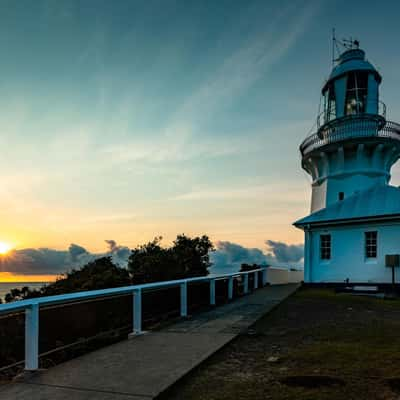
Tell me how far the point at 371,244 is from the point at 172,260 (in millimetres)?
9624

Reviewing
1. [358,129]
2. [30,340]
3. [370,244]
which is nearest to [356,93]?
[358,129]

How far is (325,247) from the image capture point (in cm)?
1927

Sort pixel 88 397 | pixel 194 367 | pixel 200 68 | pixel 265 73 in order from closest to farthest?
pixel 88 397, pixel 194 367, pixel 200 68, pixel 265 73

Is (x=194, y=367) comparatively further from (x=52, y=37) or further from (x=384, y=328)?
(x=52, y=37)

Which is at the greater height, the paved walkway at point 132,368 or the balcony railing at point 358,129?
the balcony railing at point 358,129

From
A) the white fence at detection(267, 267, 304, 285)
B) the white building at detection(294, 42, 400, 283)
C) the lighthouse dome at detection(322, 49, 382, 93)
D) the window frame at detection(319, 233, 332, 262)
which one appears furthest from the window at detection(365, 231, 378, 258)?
the lighthouse dome at detection(322, 49, 382, 93)

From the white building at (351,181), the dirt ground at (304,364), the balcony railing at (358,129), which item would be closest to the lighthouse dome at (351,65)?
the white building at (351,181)

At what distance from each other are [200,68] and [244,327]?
834 cm

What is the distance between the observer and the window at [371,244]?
17.6 m

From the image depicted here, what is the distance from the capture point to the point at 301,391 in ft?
12.3

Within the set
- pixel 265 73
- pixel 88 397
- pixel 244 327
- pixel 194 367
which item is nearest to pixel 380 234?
pixel 265 73

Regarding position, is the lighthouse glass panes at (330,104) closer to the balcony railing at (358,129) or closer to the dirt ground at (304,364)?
the balcony railing at (358,129)

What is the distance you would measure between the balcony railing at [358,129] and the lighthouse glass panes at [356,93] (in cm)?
→ 118

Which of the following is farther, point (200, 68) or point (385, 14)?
point (200, 68)
